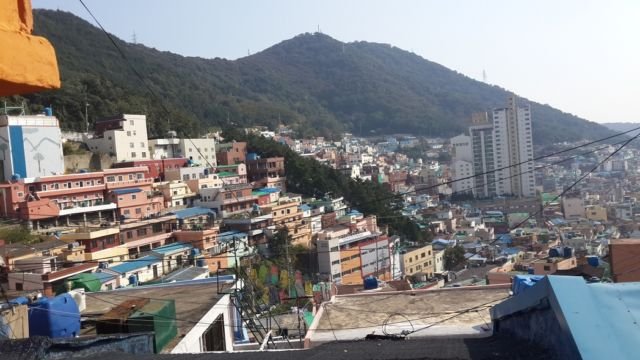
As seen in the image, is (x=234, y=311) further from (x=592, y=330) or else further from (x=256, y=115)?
(x=256, y=115)

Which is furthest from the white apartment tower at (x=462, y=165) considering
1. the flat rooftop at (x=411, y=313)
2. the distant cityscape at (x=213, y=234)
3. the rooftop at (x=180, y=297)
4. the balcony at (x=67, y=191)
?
the flat rooftop at (x=411, y=313)

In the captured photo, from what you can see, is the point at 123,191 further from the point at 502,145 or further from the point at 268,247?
the point at 502,145

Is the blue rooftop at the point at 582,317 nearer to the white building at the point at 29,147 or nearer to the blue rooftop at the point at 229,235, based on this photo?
the blue rooftop at the point at 229,235

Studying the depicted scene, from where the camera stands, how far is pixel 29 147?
20.1 metres

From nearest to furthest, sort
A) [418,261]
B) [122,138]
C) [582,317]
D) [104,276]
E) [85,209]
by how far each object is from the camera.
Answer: [582,317], [104,276], [85,209], [122,138], [418,261]

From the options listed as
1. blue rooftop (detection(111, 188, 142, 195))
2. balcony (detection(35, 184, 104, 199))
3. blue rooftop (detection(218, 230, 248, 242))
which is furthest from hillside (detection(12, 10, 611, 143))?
blue rooftop (detection(218, 230, 248, 242))

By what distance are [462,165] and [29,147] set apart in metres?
48.5

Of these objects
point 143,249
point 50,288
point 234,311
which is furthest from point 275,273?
point 234,311

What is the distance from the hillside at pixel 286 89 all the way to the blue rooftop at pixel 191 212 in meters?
9.45

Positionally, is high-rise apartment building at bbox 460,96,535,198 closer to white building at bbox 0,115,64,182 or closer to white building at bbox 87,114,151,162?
white building at bbox 87,114,151,162

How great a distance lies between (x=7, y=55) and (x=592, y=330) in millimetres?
1135

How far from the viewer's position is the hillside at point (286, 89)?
1340 inches

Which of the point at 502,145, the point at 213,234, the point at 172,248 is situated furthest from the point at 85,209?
the point at 502,145

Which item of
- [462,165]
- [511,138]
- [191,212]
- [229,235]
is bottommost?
[229,235]
